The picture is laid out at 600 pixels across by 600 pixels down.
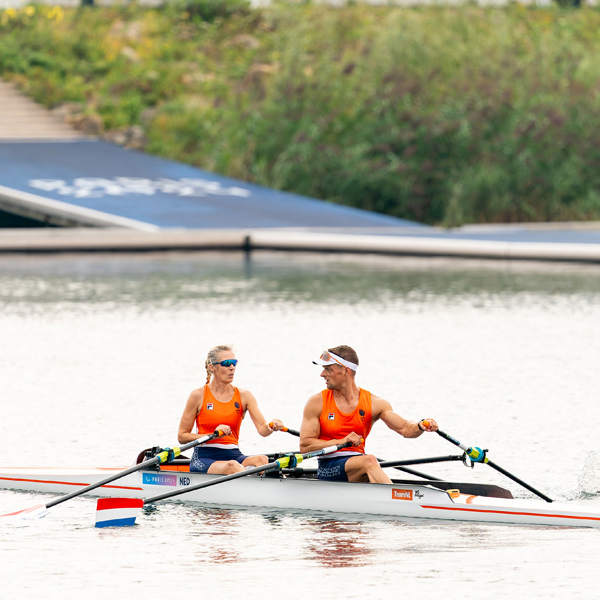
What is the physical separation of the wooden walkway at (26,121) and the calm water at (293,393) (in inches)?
384

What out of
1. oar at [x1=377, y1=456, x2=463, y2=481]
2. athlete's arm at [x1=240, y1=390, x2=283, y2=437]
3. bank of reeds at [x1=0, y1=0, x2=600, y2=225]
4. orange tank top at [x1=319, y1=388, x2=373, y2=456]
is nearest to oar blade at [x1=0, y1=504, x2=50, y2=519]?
athlete's arm at [x1=240, y1=390, x2=283, y2=437]

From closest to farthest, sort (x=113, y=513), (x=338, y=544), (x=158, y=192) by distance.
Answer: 1. (x=338, y=544)
2. (x=113, y=513)
3. (x=158, y=192)

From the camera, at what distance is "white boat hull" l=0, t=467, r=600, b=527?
929 cm

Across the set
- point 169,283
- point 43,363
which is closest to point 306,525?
point 43,363

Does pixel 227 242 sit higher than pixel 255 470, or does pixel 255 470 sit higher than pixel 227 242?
pixel 227 242

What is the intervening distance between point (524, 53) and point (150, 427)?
78.5 feet

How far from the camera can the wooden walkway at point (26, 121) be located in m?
35.2

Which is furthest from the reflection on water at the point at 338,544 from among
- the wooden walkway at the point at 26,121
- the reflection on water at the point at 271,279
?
the wooden walkway at the point at 26,121

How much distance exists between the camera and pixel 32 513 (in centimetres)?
941

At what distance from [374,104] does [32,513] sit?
24024mm

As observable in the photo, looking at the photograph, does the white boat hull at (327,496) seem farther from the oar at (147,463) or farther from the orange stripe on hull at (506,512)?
the oar at (147,463)

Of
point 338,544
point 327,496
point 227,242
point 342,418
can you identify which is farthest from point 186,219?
point 338,544

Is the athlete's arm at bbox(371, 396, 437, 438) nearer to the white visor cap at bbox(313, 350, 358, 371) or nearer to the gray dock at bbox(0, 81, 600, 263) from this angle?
the white visor cap at bbox(313, 350, 358, 371)

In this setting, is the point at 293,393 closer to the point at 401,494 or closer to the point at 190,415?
the point at 190,415
